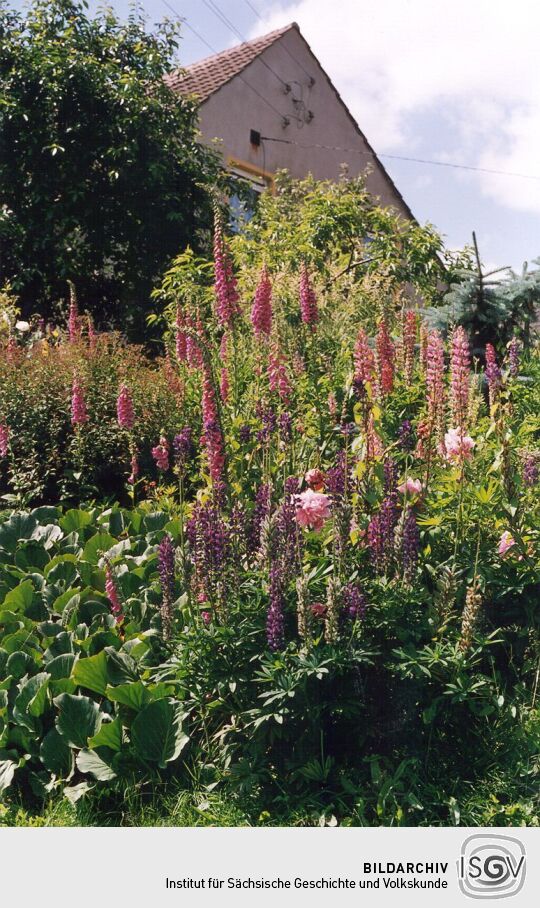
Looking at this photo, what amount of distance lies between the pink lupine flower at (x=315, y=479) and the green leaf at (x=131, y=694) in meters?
1.18

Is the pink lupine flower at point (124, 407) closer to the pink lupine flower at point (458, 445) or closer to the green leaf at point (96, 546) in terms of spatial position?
the green leaf at point (96, 546)

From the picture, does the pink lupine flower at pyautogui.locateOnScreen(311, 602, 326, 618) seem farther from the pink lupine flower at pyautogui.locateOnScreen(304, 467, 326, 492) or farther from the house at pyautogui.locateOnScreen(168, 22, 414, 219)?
the house at pyautogui.locateOnScreen(168, 22, 414, 219)

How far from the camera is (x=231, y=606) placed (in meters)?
2.94

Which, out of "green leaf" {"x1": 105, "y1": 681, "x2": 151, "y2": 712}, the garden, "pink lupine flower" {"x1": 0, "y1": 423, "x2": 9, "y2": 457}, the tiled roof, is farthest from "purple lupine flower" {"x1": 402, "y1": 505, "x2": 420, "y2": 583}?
the tiled roof

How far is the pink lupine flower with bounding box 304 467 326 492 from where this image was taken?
12.2 ft

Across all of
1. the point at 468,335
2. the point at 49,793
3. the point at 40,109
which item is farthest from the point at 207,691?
the point at 40,109

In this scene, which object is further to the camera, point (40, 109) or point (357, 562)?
point (40, 109)

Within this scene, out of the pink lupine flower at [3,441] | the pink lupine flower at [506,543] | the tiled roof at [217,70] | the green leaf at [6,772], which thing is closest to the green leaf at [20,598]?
the green leaf at [6,772]

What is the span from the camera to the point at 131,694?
9.86ft

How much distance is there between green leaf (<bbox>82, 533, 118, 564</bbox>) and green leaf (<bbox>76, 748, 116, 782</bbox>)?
4.94ft
